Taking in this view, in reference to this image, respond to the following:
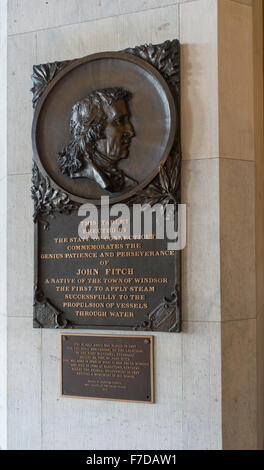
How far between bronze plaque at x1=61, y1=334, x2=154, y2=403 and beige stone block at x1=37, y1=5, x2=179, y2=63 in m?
2.43

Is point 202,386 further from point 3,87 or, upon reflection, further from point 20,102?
point 3,87

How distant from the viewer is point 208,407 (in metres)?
3.89

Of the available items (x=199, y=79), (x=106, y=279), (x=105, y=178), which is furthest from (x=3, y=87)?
(x=106, y=279)

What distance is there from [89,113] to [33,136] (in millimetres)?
573

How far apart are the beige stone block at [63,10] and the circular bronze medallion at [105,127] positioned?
0.42 metres

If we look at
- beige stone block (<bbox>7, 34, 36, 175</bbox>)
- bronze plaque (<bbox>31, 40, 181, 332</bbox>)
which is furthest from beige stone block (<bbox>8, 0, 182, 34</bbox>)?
bronze plaque (<bbox>31, 40, 181, 332</bbox>)

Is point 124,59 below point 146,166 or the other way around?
the other way around

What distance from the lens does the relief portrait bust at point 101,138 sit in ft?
13.5

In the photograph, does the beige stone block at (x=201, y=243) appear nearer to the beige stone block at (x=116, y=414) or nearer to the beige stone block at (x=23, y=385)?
the beige stone block at (x=116, y=414)

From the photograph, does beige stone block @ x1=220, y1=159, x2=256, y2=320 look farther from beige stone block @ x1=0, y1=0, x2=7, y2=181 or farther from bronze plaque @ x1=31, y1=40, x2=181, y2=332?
beige stone block @ x1=0, y1=0, x2=7, y2=181

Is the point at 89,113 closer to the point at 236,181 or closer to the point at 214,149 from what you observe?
the point at 214,149

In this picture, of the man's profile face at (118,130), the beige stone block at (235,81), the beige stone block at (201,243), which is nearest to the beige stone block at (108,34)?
the beige stone block at (235,81)

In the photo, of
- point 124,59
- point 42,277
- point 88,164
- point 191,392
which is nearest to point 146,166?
point 88,164

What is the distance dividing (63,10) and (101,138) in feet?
4.08
